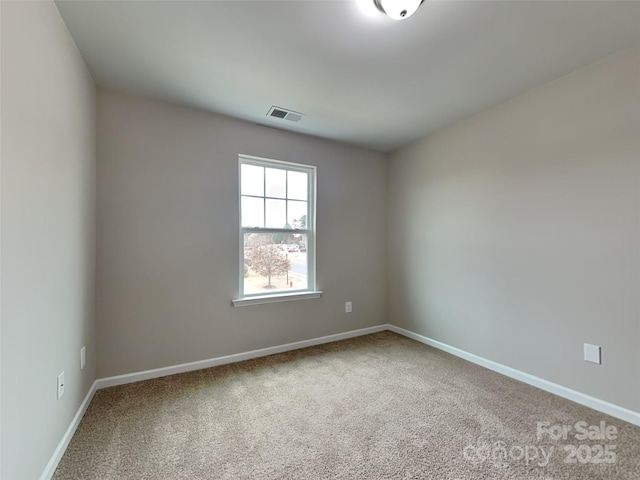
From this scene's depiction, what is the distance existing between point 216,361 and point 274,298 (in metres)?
0.79

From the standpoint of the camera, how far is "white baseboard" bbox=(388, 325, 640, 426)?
1.86 m

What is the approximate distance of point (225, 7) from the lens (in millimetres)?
1516

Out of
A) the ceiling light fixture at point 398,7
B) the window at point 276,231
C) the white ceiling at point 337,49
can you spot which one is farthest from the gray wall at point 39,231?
the ceiling light fixture at point 398,7

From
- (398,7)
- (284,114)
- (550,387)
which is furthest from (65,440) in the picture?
(550,387)

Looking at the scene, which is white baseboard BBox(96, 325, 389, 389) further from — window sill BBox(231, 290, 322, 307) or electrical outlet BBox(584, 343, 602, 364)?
electrical outlet BBox(584, 343, 602, 364)

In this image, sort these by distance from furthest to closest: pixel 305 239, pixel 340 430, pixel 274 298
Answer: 1. pixel 305 239
2. pixel 274 298
3. pixel 340 430

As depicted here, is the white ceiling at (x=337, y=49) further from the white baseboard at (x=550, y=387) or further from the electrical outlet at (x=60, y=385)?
the white baseboard at (x=550, y=387)

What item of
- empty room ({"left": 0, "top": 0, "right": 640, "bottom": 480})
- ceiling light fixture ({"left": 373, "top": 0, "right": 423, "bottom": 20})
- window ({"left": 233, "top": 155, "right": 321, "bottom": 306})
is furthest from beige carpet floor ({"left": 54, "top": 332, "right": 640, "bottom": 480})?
ceiling light fixture ({"left": 373, "top": 0, "right": 423, "bottom": 20})

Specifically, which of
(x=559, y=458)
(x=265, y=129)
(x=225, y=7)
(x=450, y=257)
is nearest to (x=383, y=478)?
(x=559, y=458)

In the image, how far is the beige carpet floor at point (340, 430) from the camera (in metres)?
1.46

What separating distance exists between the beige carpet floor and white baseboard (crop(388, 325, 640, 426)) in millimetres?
67

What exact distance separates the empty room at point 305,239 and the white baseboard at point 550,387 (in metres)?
0.02

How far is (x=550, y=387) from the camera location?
222 cm

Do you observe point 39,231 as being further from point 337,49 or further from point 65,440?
point 337,49
